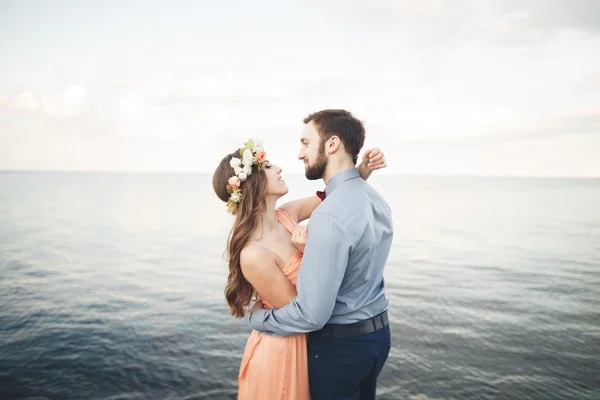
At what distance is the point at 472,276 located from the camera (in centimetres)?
1457

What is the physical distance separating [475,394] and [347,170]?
230 inches

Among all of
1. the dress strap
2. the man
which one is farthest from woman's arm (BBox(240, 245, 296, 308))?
the dress strap

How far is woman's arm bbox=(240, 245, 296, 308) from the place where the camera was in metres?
2.79

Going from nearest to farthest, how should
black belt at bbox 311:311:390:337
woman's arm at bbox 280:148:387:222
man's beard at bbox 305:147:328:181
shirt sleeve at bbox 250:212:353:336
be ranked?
shirt sleeve at bbox 250:212:353:336
black belt at bbox 311:311:390:337
man's beard at bbox 305:147:328:181
woman's arm at bbox 280:148:387:222

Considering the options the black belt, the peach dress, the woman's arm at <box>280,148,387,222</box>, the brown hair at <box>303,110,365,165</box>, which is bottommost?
the peach dress

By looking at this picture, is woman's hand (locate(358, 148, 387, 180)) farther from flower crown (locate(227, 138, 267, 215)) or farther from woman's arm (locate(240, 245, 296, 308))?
woman's arm (locate(240, 245, 296, 308))

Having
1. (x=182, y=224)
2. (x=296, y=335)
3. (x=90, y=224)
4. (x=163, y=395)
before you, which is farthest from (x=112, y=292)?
(x=90, y=224)

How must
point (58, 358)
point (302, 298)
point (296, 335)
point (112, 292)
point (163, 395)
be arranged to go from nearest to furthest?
1. point (302, 298)
2. point (296, 335)
3. point (163, 395)
4. point (58, 358)
5. point (112, 292)

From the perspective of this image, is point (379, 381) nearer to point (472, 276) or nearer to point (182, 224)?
point (472, 276)

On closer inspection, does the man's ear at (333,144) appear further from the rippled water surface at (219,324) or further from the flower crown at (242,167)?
the rippled water surface at (219,324)

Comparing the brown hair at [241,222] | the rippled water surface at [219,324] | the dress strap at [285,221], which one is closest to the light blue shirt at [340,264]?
the brown hair at [241,222]

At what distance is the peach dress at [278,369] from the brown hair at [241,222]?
1.47 ft

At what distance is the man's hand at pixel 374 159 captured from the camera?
321 cm

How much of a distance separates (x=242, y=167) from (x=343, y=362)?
1731mm
